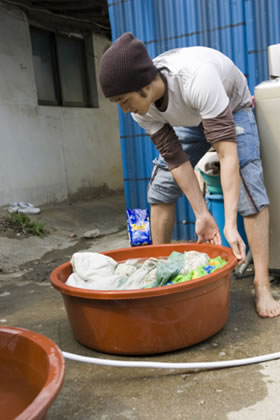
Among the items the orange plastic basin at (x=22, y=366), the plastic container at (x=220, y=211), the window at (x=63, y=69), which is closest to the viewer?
the orange plastic basin at (x=22, y=366)

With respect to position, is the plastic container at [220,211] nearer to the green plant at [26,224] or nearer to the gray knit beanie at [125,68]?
the gray knit beanie at [125,68]

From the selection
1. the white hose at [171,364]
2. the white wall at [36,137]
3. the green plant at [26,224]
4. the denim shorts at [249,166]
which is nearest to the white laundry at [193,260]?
the denim shorts at [249,166]

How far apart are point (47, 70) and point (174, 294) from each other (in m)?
4.71

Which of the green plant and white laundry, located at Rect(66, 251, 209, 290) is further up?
white laundry, located at Rect(66, 251, 209, 290)

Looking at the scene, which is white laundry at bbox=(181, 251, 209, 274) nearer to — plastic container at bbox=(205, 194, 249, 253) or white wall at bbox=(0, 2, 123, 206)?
plastic container at bbox=(205, 194, 249, 253)

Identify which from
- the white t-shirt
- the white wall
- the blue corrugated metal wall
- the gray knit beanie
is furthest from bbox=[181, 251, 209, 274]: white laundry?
the white wall

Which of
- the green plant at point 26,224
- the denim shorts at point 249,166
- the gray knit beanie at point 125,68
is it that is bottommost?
the green plant at point 26,224

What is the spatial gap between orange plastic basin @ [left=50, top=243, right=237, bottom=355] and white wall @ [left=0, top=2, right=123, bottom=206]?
3355mm

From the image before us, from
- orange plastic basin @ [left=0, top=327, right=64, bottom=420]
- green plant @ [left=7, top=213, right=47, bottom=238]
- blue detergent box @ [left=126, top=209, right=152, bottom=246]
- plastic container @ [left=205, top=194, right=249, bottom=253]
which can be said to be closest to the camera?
orange plastic basin @ [left=0, top=327, right=64, bottom=420]

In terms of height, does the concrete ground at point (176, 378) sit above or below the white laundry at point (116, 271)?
below

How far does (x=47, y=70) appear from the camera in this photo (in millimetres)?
5355

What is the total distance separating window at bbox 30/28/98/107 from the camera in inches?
207

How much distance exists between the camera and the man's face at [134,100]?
145cm

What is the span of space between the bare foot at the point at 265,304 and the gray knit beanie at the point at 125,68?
0.97 metres
